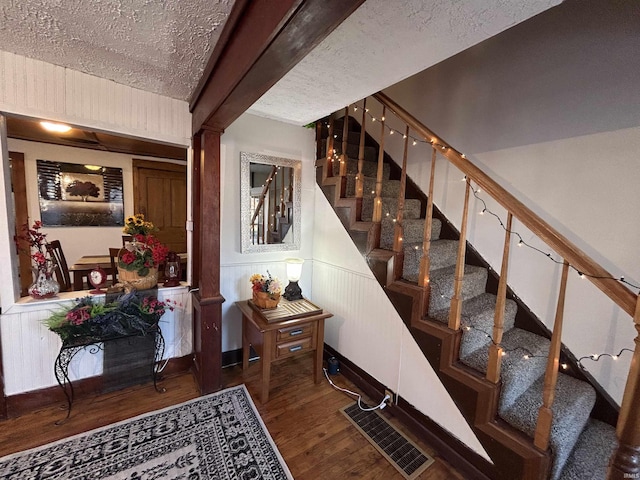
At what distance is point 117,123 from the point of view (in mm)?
1893

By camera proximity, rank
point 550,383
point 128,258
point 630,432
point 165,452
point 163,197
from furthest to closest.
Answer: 1. point 163,197
2. point 128,258
3. point 165,452
4. point 550,383
5. point 630,432

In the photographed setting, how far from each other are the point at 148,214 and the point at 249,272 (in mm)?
2728

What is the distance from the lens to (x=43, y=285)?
6.07 ft

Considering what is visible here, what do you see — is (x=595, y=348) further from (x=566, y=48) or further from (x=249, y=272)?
(x=249, y=272)

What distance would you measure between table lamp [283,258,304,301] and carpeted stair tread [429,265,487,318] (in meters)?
1.12

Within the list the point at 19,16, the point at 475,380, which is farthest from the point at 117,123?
the point at 475,380

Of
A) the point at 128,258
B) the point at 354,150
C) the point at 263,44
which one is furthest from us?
the point at 354,150

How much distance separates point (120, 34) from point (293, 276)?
75.1 inches

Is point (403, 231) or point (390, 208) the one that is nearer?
point (403, 231)

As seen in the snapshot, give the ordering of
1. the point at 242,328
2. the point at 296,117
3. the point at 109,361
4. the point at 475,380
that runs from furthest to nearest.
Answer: the point at 242,328, the point at 296,117, the point at 109,361, the point at 475,380

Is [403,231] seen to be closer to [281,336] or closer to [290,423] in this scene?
[281,336]

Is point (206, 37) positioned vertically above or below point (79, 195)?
above

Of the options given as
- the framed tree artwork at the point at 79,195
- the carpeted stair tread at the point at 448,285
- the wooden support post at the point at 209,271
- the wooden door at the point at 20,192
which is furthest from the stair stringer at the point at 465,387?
the wooden door at the point at 20,192

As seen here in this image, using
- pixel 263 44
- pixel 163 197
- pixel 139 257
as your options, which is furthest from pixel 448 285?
pixel 163 197
